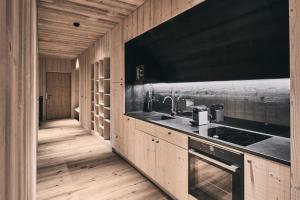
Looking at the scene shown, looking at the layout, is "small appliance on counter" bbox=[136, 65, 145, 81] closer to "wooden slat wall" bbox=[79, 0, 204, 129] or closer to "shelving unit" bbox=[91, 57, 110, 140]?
"wooden slat wall" bbox=[79, 0, 204, 129]

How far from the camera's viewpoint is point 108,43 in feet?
13.7

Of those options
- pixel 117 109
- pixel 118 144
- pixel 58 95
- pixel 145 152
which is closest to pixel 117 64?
pixel 117 109

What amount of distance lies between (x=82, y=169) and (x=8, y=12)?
315cm

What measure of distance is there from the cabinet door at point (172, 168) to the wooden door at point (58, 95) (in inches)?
297

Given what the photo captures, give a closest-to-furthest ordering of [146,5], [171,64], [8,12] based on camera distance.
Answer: [8,12] < [146,5] < [171,64]

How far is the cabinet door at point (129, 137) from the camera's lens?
122 inches

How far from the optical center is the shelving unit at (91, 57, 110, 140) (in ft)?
14.7

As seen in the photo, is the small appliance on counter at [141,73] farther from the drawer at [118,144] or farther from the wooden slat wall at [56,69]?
the wooden slat wall at [56,69]

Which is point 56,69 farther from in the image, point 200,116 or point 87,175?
point 200,116

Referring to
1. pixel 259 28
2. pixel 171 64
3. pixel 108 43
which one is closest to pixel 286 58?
pixel 259 28

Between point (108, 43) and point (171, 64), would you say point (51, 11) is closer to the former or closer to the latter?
point (108, 43)

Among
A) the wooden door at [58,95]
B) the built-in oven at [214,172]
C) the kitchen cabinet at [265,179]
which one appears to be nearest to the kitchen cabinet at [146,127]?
the built-in oven at [214,172]

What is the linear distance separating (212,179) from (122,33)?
2.89 metres

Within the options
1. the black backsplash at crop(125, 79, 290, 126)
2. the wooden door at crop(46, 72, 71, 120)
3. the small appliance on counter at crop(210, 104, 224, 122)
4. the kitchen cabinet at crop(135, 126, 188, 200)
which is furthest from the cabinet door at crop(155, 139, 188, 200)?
the wooden door at crop(46, 72, 71, 120)
